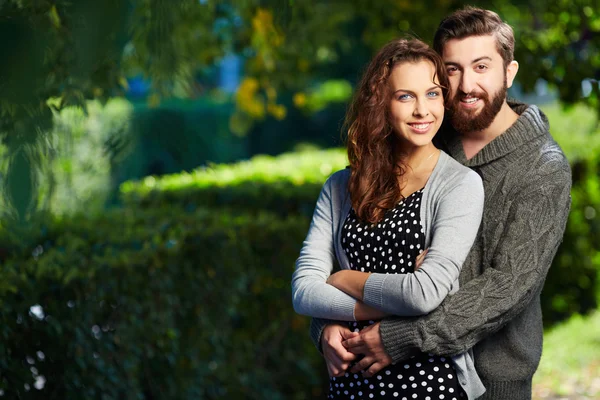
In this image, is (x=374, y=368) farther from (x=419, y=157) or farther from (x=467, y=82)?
(x=467, y=82)

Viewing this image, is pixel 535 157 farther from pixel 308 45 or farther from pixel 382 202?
pixel 308 45

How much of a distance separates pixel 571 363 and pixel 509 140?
4.63 m

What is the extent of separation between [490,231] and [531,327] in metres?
0.35

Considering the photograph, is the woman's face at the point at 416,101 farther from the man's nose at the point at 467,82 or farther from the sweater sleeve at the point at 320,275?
the sweater sleeve at the point at 320,275

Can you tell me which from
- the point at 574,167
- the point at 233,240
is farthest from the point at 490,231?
the point at 574,167

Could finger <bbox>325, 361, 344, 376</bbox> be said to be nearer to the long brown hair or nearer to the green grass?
the long brown hair

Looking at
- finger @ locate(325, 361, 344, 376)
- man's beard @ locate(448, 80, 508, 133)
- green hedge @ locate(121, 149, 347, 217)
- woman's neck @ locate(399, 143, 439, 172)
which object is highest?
man's beard @ locate(448, 80, 508, 133)

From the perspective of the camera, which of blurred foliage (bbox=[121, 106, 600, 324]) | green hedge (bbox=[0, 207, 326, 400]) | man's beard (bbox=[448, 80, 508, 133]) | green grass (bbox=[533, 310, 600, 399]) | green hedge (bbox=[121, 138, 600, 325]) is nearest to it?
man's beard (bbox=[448, 80, 508, 133])

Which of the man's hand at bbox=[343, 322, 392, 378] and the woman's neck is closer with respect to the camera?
the man's hand at bbox=[343, 322, 392, 378]

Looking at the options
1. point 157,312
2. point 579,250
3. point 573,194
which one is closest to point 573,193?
point 573,194

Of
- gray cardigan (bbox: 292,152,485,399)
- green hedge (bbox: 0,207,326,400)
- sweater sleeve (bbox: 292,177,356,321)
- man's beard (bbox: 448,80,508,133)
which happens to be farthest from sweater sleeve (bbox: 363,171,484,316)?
green hedge (bbox: 0,207,326,400)

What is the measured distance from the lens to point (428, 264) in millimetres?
2059

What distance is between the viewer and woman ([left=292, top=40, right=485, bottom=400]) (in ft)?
6.88

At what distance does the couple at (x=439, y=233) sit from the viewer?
2107 mm
